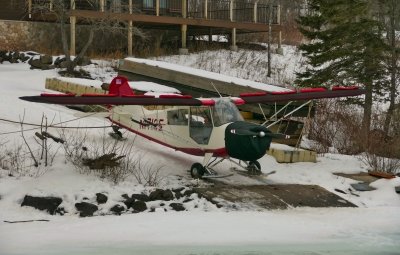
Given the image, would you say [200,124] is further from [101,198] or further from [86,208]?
[86,208]

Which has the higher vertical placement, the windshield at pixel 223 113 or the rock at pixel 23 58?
the rock at pixel 23 58

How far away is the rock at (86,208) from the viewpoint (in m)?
9.59

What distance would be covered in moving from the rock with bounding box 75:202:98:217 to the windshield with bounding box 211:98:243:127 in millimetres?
3059

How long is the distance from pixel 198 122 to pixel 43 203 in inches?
143

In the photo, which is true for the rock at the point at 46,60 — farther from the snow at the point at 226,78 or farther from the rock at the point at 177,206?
the rock at the point at 177,206

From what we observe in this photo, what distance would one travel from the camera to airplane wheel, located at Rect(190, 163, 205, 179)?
11609 millimetres

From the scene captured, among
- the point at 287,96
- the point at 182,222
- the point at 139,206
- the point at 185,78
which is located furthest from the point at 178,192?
the point at 185,78

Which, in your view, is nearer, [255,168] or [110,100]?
[110,100]

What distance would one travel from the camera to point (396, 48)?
18438 millimetres

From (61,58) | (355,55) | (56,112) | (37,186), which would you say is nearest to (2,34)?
(61,58)

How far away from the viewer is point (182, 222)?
30.5 ft

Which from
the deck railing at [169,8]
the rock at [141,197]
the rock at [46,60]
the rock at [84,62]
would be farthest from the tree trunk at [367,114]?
the rock at [46,60]

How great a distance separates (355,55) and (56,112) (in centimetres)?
991

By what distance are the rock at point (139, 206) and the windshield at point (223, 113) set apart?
2.39 meters
